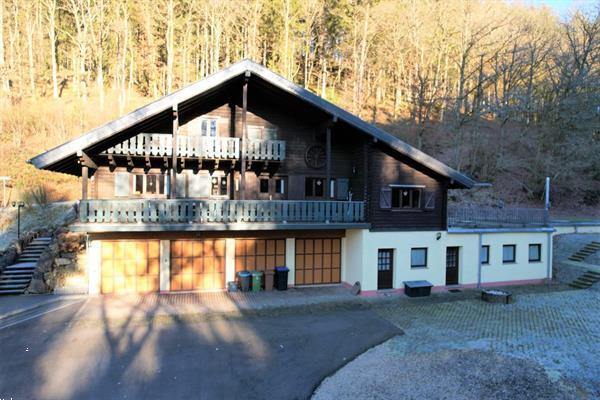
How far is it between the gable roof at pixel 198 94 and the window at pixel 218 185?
3650 mm

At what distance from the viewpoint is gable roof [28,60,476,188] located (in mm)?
13445

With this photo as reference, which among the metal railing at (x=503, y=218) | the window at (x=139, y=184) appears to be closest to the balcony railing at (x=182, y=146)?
the window at (x=139, y=184)

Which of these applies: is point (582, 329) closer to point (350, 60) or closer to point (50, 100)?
point (350, 60)

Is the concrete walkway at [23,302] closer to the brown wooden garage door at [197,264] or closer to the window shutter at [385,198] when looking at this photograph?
the brown wooden garage door at [197,264]

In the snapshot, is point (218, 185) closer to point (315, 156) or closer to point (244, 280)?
point (244, 280)

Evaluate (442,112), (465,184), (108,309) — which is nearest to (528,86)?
(442,112)

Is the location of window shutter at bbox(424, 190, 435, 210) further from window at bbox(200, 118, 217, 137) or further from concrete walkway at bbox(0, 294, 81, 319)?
concrete walkway at bbox(0, 294, 81, 319)

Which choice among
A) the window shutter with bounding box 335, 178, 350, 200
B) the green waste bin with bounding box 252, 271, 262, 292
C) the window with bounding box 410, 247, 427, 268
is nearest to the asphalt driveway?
the green waste bin with bounding box 252, 271, 262, 292

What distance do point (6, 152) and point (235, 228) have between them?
90.0 ft

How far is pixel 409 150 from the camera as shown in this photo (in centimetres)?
1639

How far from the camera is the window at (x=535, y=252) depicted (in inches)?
763

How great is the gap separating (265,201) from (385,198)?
5551mm

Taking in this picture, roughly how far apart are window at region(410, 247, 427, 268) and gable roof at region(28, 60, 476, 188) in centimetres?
363

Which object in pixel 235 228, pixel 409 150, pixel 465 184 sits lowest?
pixel 235 228
